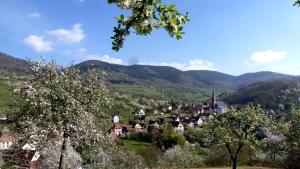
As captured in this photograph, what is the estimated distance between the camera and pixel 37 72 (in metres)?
24.1

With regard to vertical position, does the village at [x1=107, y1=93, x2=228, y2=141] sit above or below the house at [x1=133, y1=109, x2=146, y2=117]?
below

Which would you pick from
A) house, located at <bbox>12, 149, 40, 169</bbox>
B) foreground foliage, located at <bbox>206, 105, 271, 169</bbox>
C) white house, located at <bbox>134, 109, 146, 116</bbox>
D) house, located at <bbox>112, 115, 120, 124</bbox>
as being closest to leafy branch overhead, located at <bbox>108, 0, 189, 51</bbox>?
house, located at <bbox>12, 149, 40, 169</bbox>

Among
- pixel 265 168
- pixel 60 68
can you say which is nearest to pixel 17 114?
pixel 60 68

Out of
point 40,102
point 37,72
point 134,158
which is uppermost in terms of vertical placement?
point 37,72

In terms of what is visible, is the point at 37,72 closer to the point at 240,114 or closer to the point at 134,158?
the point at 240,114

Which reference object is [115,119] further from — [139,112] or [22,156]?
[22,156]

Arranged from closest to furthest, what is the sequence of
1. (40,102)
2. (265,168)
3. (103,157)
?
1. (40,102)
2. (265,168)
3. (103,157)

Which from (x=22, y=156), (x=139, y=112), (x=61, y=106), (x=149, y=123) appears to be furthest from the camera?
(x=139, y=112)

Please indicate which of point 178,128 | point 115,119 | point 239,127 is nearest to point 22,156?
point 239,127

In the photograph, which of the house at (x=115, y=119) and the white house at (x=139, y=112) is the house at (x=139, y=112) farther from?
the house at (x=115, y=119)

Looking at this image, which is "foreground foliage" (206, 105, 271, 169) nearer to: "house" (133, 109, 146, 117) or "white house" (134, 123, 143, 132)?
"white house" (134, 123, 143, 132)

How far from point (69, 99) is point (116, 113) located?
157 meters

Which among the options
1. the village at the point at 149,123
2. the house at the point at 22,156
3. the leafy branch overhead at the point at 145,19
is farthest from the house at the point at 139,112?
the leafy branch overhead at the point at 145,19

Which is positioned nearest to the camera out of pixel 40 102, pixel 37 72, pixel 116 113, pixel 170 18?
pixel 170 18
